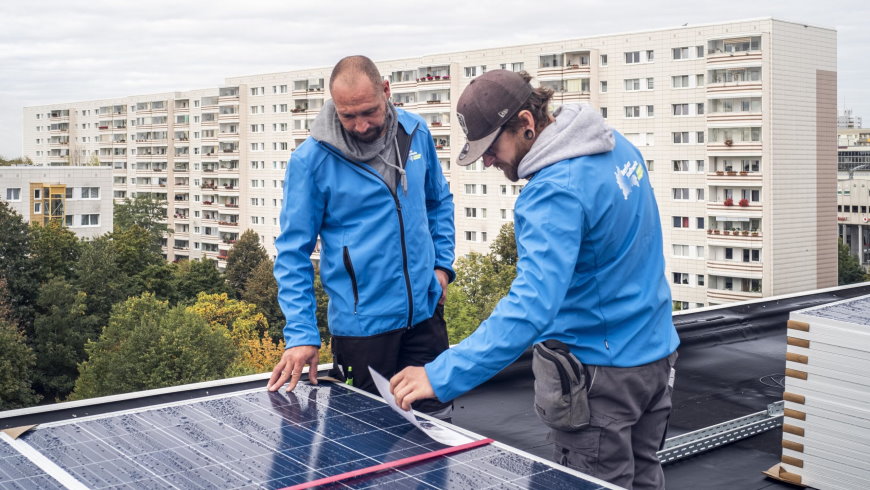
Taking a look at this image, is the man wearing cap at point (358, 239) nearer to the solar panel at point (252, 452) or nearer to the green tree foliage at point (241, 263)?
the solar panel at point (252, 452)

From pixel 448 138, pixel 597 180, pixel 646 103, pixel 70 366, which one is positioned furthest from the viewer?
pixel 448 138

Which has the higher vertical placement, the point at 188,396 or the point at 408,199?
the point at 408,199

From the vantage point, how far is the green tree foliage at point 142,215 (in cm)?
8338

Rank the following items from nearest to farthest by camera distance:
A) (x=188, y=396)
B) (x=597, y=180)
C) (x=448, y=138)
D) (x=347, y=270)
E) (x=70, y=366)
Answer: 1. (x=597, y=180)
2. (x=347, y=270)
3. (x=188, y=396)
4. (x=70, y=366)
5. (x=448, y=138)

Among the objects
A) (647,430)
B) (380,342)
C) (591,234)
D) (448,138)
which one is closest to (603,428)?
(647,430)

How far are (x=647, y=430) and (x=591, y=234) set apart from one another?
712 mm

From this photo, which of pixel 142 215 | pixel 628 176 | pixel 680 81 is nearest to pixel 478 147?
pixel 628 176

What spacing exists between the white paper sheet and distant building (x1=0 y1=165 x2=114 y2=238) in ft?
192

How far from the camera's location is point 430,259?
3.77 m

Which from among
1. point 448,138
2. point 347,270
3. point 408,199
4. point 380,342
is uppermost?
point 448,138

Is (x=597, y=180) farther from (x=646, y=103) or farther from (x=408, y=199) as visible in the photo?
(x=646, y=103)

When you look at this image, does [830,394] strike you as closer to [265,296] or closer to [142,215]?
[265,296]

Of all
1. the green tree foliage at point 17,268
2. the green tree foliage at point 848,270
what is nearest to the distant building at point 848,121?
the green tree foliage at point 848,270

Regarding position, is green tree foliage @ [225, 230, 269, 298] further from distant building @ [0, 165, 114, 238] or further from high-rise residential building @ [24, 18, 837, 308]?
high-rise residential building @ [24, 18, 837, 308]
